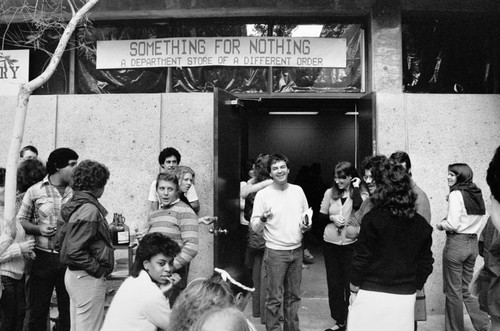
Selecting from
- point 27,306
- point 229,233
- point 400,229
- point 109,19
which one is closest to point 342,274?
point 229,233

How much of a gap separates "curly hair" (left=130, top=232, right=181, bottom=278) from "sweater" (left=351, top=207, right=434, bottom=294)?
1385 mm

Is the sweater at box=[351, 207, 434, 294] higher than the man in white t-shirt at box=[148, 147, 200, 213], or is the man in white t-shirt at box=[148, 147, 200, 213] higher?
the man in white t-shirt at box=[148, 147, 200, 213]

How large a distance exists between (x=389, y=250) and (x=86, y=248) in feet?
7.79

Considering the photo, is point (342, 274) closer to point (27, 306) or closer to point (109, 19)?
point (27, 306)

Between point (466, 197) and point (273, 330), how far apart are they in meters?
2.48

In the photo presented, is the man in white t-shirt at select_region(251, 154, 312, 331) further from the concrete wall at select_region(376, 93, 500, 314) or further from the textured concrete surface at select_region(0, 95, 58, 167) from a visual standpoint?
the textured concrete surface at select_region(0, 95, 58, 167)

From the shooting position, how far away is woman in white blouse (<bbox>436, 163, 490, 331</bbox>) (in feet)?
17.5

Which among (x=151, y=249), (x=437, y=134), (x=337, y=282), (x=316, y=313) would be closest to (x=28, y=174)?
(x=151, y=249)

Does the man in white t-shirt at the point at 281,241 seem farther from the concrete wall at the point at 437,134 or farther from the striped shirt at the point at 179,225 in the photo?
the concrete wall at the point at 437,134

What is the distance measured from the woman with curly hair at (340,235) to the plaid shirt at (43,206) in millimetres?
2892

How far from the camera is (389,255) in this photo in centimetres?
365

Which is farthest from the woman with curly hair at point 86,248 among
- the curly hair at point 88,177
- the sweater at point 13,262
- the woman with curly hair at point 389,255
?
the woman with curly hair at point 389,255

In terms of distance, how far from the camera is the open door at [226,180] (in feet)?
19.3

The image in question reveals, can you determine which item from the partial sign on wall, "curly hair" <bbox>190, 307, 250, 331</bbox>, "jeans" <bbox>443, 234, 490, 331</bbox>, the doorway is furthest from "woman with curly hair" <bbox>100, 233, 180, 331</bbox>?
the doorway
